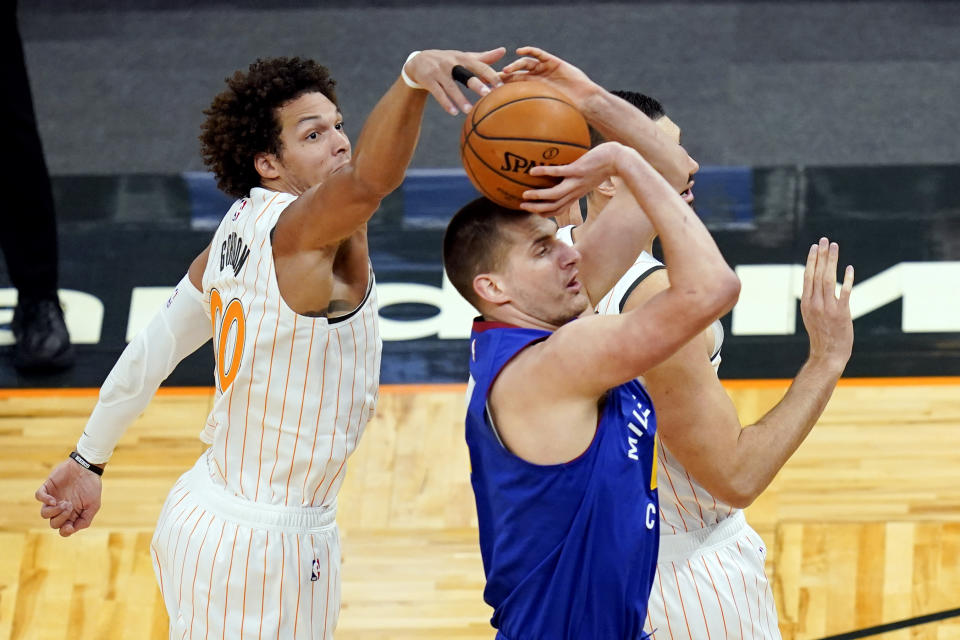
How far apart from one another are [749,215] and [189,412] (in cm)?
283

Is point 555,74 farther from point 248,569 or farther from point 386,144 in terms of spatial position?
point 248,569

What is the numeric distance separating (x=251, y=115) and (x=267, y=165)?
0.16 m

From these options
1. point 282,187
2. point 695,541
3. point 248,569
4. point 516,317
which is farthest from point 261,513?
point 695,541

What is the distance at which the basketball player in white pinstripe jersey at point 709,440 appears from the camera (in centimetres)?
306

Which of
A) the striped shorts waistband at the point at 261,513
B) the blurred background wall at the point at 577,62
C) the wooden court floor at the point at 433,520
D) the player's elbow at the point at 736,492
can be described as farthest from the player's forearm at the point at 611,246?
the blurred background wall at the point at 577,62

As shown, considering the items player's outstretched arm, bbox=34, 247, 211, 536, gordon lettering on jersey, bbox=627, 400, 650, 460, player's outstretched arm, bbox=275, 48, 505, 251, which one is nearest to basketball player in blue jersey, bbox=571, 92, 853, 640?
gordon lettering on jersey, bbox=627, 400, 650, 460

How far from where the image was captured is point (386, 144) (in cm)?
304

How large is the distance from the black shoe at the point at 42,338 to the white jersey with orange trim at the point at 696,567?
3203mm

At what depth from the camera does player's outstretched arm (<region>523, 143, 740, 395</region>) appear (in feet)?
8.51

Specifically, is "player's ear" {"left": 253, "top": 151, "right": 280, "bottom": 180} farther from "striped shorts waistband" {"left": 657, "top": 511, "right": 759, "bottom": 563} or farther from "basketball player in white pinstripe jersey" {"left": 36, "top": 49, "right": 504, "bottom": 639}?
"striped shorts waistband" {"left": 657, "top": 511, "right": 759, "bottom": 563}

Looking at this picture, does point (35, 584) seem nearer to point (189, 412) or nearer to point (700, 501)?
point (189, 412)

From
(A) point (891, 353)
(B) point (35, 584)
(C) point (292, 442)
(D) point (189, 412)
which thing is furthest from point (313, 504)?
(A) point (891, 353)

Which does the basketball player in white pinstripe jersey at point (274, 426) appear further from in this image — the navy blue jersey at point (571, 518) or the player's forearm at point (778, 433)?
the player's forearm at point (778, 433)

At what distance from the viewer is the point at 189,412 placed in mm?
5559
